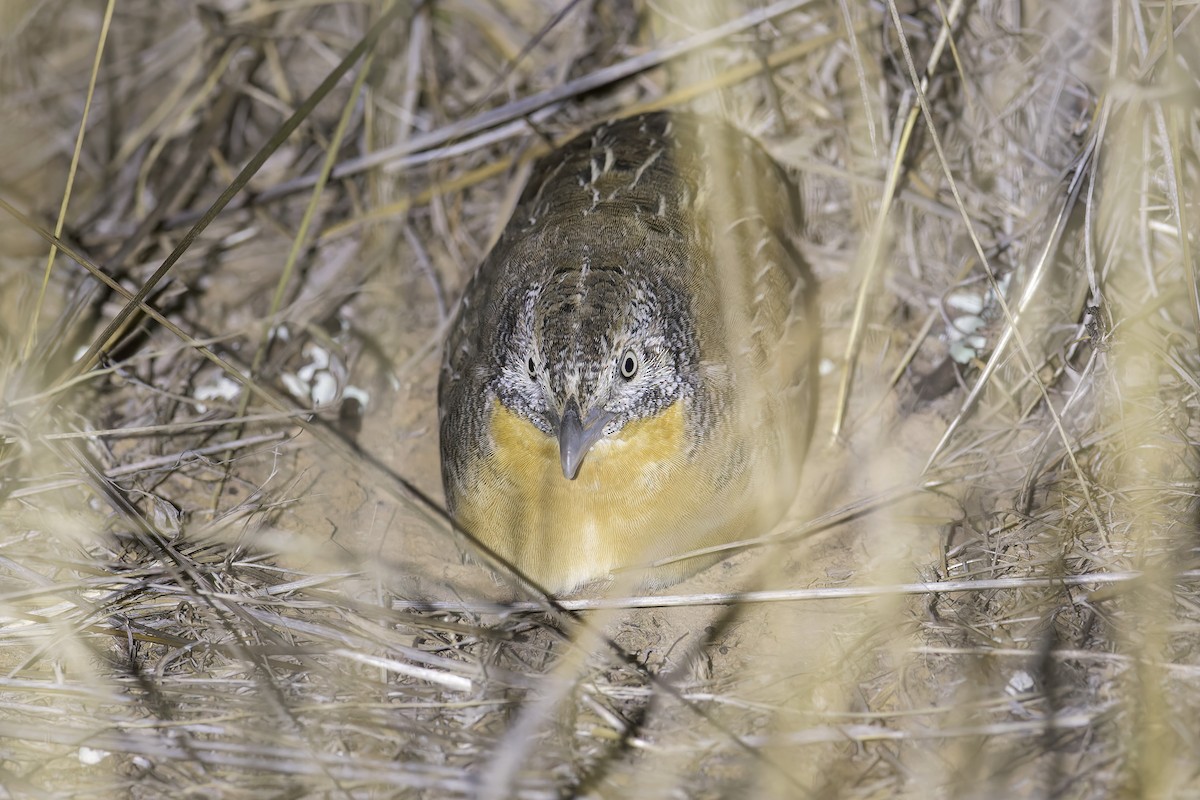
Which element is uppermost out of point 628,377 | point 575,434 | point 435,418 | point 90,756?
point 628,377

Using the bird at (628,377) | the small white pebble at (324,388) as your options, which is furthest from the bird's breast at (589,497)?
the small white pebble at (324,388)

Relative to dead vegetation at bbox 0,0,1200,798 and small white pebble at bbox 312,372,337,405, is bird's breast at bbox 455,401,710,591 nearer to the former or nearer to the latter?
dead vegetation at bbox 0,0,1200,798

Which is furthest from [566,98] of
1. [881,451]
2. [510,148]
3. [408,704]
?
[408,704]

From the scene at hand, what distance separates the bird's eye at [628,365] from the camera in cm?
365

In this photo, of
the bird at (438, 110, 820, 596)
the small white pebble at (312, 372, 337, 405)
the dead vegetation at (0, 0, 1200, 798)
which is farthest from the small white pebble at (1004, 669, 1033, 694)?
the small white pebble at (312, 372, 337, 405)

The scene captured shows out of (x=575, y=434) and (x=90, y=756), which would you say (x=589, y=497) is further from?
(x=90, y=756)

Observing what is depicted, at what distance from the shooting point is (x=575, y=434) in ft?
11.7

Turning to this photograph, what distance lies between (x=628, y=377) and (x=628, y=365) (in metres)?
0.05

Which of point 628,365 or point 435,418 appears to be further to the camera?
point 435,418

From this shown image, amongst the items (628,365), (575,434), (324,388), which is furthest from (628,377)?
(324,388)

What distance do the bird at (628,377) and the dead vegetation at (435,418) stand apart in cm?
27

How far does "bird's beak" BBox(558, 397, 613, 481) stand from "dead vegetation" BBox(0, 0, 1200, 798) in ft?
2.13

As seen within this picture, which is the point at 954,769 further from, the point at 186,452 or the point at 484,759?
the point at 186,452

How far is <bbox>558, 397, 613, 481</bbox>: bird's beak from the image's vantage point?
355cm
